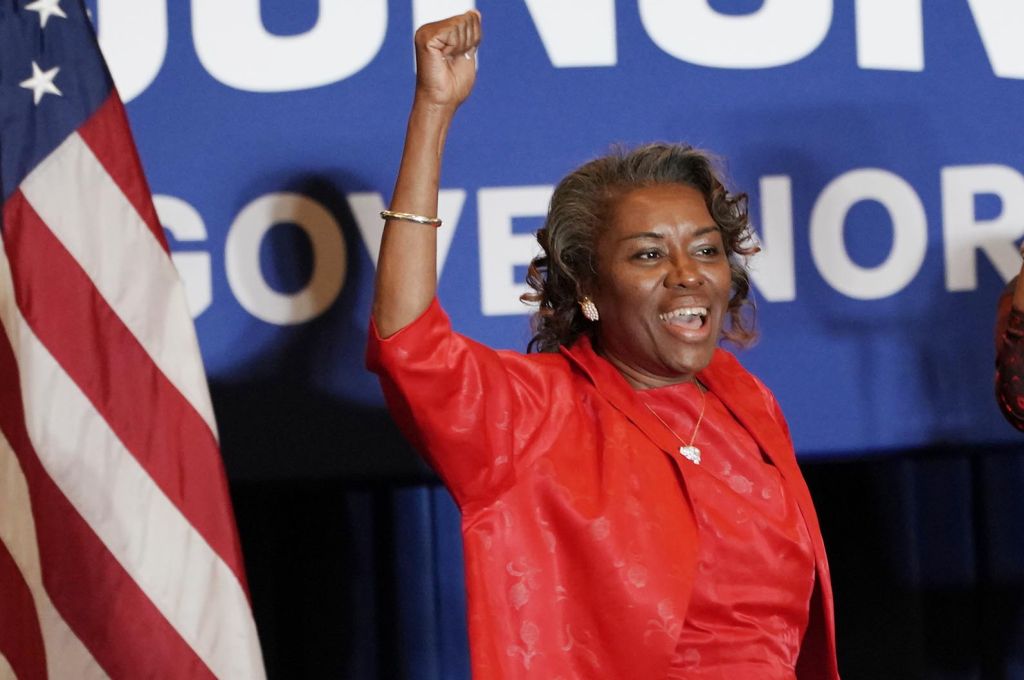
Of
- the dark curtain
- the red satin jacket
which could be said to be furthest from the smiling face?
the dark curtain

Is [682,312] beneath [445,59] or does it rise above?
beneath

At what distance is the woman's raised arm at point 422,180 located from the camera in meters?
1.38

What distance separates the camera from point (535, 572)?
1514 millimetres

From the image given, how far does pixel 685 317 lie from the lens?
1.63 meters

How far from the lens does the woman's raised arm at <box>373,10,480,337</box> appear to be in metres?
1.38

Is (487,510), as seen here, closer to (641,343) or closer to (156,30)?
(641,343)

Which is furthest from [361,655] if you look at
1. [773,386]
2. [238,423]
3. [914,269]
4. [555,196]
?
[914,269]

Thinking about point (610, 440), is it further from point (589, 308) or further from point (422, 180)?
point (422, 180)

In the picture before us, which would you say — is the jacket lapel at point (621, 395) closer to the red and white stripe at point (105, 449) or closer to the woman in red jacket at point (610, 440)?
the woman in red jacket at point (610, 440)

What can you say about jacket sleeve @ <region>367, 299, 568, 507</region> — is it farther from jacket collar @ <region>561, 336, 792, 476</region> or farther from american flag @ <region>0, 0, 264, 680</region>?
american flag @ <region>0, 0, 264, 680</region>

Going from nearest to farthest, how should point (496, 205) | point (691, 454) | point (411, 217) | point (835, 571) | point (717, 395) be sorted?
point (411, 217) → point (691, 454) → point (717, 395) → point (496, 205) → point (835, 571)

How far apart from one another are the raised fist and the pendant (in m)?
0.50

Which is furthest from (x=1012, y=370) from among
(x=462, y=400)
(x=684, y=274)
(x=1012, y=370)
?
(x=462, y=400)

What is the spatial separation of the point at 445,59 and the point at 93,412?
1.80 feet
